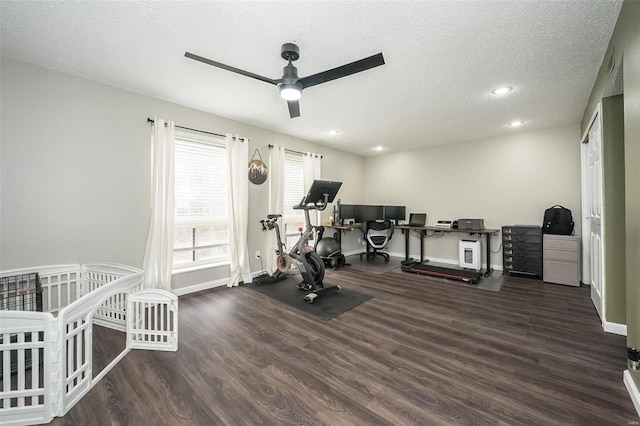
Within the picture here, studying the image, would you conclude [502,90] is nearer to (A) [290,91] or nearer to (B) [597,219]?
(B) [597,219]

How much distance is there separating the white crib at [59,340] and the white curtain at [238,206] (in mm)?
1572

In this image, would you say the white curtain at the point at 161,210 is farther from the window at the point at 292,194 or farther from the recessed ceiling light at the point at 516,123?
the recessed ceiling light at the point at 516,123

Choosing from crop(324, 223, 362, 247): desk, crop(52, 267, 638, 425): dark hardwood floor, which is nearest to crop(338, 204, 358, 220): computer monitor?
crop(324, 223, 362, 247): desk

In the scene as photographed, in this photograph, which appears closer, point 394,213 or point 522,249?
point 522,249

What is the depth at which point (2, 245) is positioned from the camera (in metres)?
2.43

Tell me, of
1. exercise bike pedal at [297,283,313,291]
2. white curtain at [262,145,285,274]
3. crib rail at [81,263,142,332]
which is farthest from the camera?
white curtain at [262,145,285,274]

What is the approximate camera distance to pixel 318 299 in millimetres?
3512

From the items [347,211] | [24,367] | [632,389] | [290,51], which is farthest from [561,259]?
[24,367]

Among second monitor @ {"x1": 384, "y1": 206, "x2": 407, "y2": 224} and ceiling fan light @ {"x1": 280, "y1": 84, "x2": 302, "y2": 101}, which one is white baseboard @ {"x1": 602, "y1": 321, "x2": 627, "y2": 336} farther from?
second monitor @ {"x1": 384, "y1": 206, "x2": 407, "y2": 224}

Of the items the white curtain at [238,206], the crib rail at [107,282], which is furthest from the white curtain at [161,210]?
the white curtain at [238,206]

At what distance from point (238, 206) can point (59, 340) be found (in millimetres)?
2787

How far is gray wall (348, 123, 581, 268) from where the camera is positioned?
4485 millimetres

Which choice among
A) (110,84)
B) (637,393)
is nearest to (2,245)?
(110,84)

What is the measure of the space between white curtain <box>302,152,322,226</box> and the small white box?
301 centimetres
